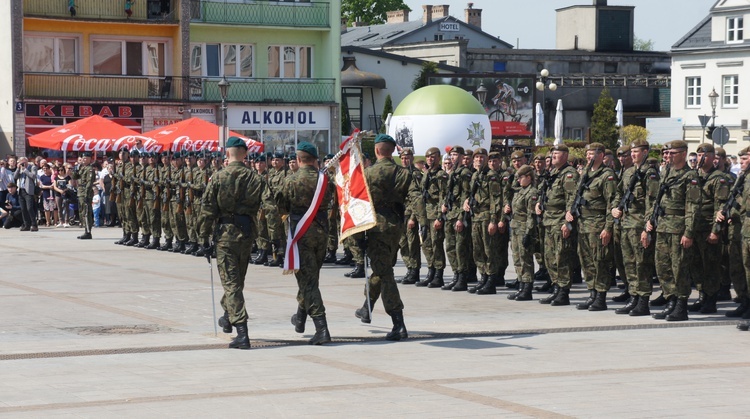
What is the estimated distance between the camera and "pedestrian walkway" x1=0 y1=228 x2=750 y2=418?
30.2 feet

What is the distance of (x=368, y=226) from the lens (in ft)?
41.4

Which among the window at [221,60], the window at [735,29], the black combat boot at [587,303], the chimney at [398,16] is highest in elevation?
the chimney at [398,16]

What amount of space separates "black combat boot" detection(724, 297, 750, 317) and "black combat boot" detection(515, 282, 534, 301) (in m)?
2.68

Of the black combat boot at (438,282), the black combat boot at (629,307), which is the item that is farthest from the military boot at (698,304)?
the black combat boot at (438,282)

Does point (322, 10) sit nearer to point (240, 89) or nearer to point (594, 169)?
point (240, 89)

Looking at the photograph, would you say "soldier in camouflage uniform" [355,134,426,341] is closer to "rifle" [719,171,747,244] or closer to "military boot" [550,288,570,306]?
"military boot" [550,288,570,306]

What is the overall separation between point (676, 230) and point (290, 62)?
36302mm

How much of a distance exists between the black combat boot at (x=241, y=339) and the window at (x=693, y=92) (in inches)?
2510

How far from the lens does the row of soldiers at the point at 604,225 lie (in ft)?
47.6

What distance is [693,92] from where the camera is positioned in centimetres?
7325

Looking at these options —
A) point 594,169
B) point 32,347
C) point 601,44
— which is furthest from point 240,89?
point 601,44

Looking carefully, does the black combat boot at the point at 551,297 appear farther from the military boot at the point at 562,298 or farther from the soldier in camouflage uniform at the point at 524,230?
the soldier in camouflage uniform at the point at 524,230

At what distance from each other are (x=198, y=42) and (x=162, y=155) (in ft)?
73.7

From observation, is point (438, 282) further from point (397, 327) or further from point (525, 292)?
point (397, 327)
